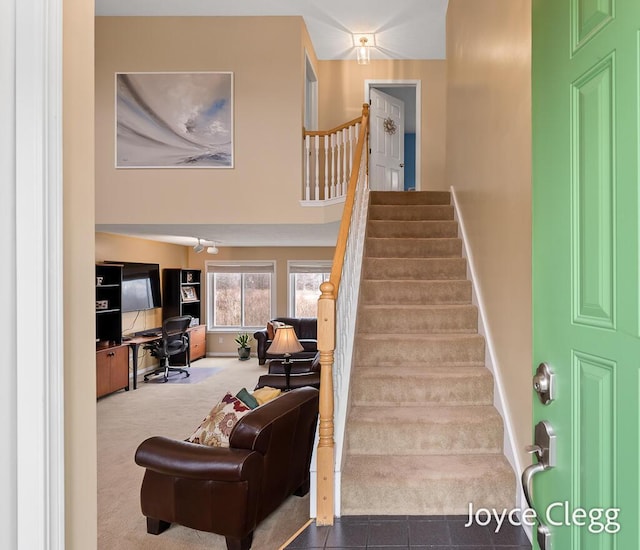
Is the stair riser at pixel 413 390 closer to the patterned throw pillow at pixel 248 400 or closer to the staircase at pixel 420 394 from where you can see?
the staircase at pixel 420 394

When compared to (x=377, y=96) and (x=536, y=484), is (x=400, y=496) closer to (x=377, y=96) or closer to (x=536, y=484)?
(x=536, y=484)

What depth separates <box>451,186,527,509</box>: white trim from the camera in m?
2.50

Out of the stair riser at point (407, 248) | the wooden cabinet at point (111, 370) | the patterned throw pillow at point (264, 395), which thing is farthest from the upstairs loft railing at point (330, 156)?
the wooden cabinet at point (111, 370)

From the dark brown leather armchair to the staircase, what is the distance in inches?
19.6

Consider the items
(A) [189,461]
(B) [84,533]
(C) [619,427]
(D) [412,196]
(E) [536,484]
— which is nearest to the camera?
(C) [619,427]

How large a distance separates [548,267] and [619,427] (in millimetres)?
362

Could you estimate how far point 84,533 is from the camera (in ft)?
3.06

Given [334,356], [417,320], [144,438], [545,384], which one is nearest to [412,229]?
[417,320]

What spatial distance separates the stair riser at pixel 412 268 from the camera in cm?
399

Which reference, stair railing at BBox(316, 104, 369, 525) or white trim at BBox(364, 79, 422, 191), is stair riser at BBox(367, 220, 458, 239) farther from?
white trim at BBox(364, 79, 422, 191)

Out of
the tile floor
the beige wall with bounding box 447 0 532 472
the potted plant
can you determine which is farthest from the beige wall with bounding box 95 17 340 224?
the potted plant

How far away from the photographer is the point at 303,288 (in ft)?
33.1

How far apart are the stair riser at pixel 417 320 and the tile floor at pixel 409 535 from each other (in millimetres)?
1415

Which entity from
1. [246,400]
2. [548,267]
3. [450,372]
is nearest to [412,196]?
[450,372]
